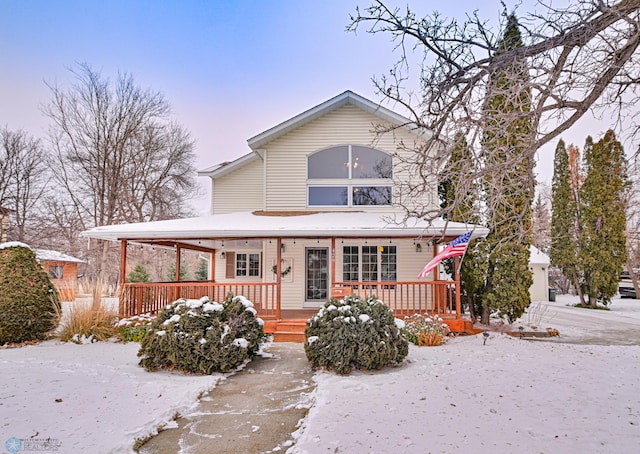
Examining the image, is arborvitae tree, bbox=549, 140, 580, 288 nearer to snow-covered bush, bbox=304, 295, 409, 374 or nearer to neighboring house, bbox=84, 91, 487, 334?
neighboring house, bbox=84, 91, 487, 334

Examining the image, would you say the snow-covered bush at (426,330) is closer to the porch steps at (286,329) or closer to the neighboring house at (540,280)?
the porch steps at (286,329)

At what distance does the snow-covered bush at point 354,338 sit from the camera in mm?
6016

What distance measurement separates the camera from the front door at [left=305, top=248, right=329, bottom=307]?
11.8m

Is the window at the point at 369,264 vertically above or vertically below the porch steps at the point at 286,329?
above

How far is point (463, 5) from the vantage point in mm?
4348

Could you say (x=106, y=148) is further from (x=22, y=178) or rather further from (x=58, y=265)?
(x=58, y=265)

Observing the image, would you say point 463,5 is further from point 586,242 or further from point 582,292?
point 582,292

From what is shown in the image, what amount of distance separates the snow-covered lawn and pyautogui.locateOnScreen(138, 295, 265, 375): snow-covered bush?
237 mm

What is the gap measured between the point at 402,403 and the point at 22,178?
26.2 m

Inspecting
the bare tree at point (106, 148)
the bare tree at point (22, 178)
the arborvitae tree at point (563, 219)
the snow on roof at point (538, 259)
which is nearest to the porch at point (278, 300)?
the arborvitae tree at point (563, 219)

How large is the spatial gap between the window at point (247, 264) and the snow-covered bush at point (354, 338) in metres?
6.16

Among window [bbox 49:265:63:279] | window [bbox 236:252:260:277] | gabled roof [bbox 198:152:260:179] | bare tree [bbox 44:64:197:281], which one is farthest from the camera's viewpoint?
window [bbox 49:265:63:279]

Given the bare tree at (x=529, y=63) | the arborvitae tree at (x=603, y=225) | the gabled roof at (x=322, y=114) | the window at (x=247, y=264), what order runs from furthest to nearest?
the arborvitae tree at (x=603, y=225) → the window at (x=247, y=264) → the gabled roof at (x=322, y=114) → the bare tree at (x=529, y=63)

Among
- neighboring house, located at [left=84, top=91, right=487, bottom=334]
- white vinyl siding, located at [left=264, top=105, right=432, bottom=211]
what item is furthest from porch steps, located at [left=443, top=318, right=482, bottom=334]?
white vinyl siding, located at [left=264, top=105, right=432, bottom=211]
